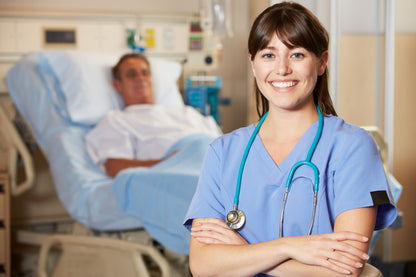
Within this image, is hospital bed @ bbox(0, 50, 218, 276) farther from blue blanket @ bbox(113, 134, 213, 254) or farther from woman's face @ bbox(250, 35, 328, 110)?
woman's face @ bbox(250, 35, 328, 110)

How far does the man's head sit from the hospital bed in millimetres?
78

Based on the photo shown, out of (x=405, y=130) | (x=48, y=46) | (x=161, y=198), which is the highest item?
(x=48, y=46)

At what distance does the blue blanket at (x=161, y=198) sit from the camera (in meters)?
2.05

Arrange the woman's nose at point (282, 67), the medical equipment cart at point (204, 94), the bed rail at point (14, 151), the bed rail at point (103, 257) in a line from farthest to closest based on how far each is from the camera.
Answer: the medical equipment cart at point (204, 94)
the bed rail at point (14, 151)
the bed rail at point (103, 257)
the woman's nose at point (282, 67)

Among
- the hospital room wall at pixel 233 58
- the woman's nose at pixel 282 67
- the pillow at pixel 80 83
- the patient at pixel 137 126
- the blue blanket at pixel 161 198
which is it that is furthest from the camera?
the hospital room wall at pixel 233 58

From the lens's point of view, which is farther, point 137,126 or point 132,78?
point 132,78

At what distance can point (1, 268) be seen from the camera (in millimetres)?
2920

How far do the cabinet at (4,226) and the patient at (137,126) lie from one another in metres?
0.55

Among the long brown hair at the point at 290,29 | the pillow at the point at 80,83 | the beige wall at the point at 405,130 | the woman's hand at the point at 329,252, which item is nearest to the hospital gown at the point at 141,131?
the pillow at the point at 80,83

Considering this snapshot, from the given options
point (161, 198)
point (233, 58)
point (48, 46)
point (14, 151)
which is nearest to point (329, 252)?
point (161, 198)

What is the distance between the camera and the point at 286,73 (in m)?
1.10

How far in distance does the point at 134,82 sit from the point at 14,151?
78cm

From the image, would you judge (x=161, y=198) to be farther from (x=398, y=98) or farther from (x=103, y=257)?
(x=398, y=98)

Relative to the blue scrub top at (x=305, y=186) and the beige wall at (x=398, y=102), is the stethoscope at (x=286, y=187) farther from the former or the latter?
the beige wall at (x=398, y=102)
